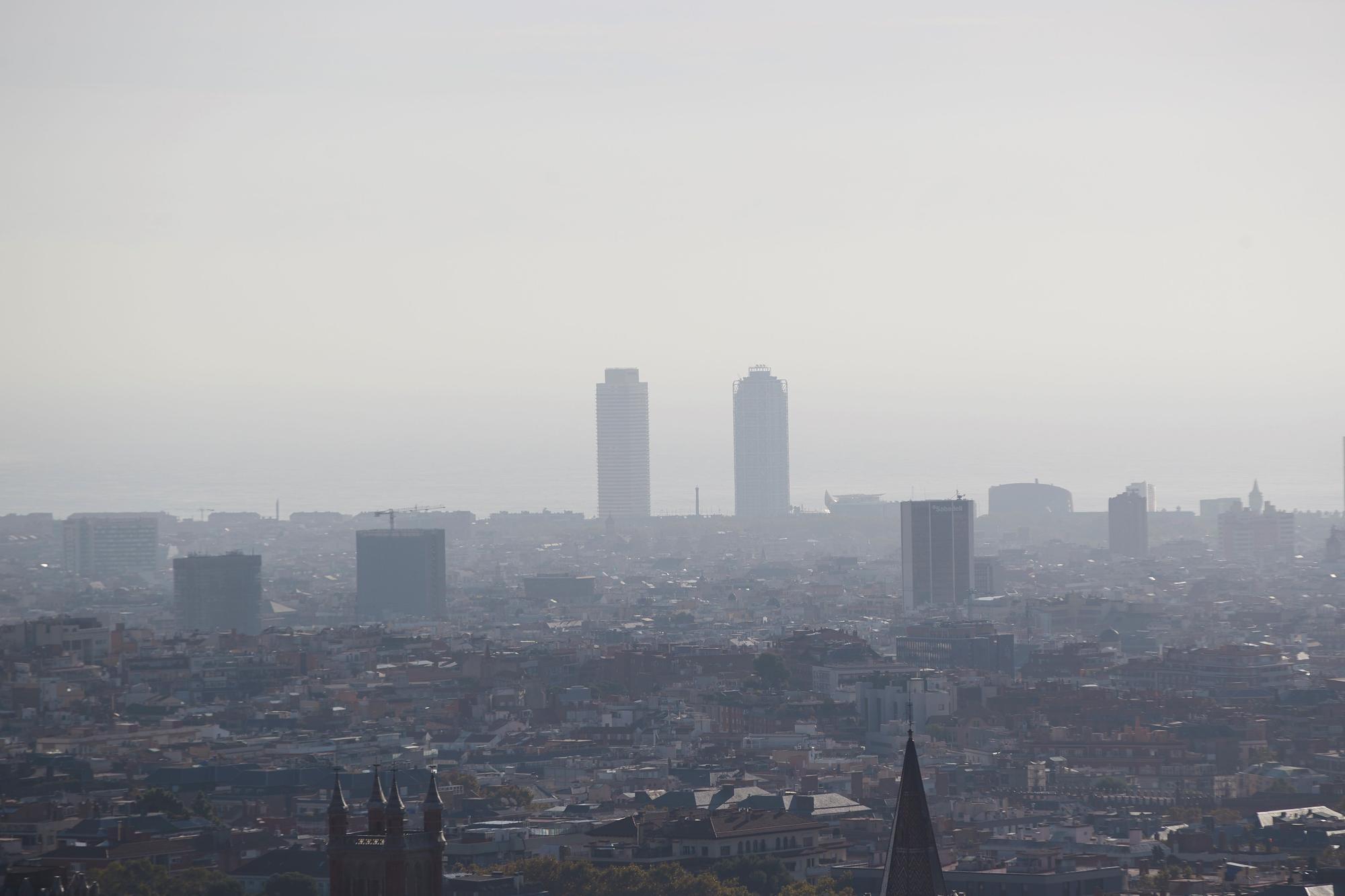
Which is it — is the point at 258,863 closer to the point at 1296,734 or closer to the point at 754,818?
the point at 754,818

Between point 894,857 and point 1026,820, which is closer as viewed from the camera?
point 894,857

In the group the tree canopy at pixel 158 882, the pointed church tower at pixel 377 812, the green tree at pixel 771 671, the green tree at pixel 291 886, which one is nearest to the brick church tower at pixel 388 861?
the pointed church tower at pixel 377 812

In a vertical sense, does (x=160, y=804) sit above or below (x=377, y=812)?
below

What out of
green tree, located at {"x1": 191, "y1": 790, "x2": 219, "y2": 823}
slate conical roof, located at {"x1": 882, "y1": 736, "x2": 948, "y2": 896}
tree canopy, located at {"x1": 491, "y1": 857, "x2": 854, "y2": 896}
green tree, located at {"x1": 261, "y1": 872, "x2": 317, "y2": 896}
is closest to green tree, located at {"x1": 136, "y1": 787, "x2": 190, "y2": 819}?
green tree, located at {"x1": 191, "y1": 790, "x2": 219, "y2": 823}

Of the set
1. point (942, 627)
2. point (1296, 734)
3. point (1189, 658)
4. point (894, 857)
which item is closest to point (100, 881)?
point (894, 857)

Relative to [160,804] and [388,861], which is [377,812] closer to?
[388,861]

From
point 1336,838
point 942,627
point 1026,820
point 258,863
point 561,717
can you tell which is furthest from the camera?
point 942,627

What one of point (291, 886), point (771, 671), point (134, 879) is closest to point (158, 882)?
point (134, 879)
